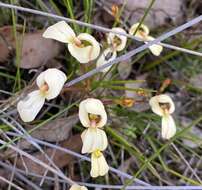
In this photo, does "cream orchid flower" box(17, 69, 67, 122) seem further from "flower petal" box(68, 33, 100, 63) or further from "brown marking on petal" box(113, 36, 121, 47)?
"brown marking on petal" box(113, 36, 121, 47)

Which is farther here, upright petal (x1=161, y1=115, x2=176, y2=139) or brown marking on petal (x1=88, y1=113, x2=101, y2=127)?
upright petal (x1=161, y1=115, x2=176, y2=139)

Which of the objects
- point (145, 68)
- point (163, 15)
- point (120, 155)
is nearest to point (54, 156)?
point (120, 155)

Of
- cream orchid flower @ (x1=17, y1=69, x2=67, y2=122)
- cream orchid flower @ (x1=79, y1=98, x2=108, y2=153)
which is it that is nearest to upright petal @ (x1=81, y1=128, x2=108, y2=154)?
cream orchid flower @ (x1=79, y1=98, x2=108, y2=153)

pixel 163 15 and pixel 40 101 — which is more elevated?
pixel 163 15

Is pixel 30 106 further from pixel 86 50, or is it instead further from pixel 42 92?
pixel 86 50

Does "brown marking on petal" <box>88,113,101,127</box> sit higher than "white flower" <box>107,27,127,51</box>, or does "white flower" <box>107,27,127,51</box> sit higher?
"white flower" <box>107,27,127,51</box>

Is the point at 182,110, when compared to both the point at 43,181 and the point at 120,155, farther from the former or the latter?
the point at 43,181

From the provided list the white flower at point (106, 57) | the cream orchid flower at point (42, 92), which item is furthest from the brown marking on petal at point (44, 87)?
the white flower at point (106, 57)
